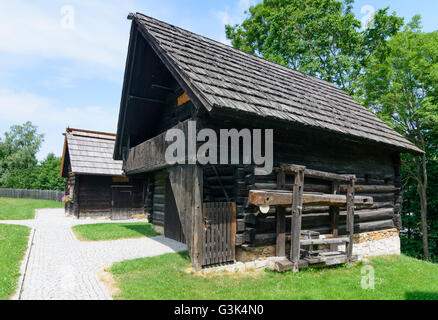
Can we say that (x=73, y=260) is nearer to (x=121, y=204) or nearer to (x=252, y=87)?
(x=252, y=87)

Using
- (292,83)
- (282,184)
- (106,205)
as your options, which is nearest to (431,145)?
(292,83)

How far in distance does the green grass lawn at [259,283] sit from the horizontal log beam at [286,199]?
58.0 inches

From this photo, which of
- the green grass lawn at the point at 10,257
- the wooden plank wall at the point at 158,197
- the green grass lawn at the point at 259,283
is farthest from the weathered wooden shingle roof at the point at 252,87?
the wooden plank wall at the point at 158,197

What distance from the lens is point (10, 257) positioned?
6.60 m

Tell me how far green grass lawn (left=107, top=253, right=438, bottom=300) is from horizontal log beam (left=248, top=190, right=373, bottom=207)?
1473 mm

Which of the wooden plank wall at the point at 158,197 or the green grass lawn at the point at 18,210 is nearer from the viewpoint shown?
the wooden plank wall at the point at 158,197

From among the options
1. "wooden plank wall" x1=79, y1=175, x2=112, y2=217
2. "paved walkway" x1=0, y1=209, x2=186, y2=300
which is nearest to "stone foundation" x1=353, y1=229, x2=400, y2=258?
"paved walkway" x1=0, y1=209, x2=186, y2=300

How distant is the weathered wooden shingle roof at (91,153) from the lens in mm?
16812

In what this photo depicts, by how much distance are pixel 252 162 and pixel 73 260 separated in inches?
197

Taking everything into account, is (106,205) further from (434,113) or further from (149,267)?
(434,113)

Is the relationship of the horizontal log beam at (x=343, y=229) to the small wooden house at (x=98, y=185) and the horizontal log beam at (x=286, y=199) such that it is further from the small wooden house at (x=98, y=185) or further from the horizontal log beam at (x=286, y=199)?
the small wooden house at (x=98, y=185)

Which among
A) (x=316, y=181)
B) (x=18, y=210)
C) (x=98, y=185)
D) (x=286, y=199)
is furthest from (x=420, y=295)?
(x=18, y=210)

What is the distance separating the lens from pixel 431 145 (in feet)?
52.1
